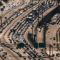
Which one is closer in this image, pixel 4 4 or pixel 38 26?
pixel 38 26

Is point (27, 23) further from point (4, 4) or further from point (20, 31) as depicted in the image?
point (4, 4)

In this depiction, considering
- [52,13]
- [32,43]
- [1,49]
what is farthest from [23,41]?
[52,13]

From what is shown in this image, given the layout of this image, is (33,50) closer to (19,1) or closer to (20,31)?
(20,31)

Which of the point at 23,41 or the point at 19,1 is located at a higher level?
the point at 19,1

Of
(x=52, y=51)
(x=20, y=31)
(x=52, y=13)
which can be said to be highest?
(x=52, y=13)

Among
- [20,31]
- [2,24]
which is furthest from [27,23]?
[2,24]

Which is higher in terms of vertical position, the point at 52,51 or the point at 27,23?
the point at 27,23

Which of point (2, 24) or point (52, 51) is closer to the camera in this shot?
point (52, 51)

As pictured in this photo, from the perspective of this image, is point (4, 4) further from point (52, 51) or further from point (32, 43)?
point (52, 51)
